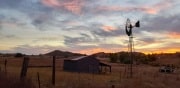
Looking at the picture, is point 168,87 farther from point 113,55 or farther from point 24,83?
point 113,55

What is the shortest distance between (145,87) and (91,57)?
46.8m

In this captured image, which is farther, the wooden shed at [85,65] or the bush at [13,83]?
the wooden shed at [85,65]

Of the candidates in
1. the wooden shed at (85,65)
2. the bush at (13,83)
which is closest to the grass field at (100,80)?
the bush at (13,83)

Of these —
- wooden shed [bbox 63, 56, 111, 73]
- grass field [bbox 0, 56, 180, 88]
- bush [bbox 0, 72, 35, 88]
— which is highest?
wooden shed [bbox 63, 56, 111, 73]

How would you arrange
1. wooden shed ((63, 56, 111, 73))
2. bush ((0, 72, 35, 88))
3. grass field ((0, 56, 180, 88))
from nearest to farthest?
bush ((0, 72, 35, 88)), grass field ((0, 56, 180, 88)), wooden shed ((63, 56, 111, 73))

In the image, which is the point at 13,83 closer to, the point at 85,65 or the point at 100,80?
the point at 100,80

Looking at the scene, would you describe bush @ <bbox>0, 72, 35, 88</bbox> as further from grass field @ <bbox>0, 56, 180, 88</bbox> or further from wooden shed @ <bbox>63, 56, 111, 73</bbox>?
wooden shed @ <bbox>63, 56, 111, 73</bbox>

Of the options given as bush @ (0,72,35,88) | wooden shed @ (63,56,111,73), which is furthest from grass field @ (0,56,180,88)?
wooden shed @ (63,56,111,73)

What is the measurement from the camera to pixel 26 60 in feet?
68.1

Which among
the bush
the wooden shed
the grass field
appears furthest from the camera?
the wooden shed

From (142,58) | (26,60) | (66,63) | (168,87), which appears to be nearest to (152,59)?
(142,58)

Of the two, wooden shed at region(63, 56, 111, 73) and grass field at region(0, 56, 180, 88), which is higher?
wooden shed at region(63, 56, 111, 73)

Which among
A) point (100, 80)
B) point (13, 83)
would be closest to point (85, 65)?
point (100, 80)

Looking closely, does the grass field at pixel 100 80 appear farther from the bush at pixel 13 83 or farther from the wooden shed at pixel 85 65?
the wooden shed at pixel 85 65
